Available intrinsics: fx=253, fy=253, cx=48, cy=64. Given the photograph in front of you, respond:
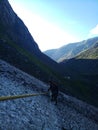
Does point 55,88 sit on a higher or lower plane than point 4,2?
lower

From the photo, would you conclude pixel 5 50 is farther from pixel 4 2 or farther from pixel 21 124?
pixel 4 2

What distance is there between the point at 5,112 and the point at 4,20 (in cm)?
12732

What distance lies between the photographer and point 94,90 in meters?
113

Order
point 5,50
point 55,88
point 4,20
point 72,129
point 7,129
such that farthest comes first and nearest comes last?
point 4,20, point 5,50, point 55,88, point 72,129, point 7,129

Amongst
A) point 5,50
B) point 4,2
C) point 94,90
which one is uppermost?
point 4,2

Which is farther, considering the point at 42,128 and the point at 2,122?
the point at 42,128

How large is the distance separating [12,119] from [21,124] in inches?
31.1

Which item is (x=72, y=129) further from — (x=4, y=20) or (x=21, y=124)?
(x=4, y=20)

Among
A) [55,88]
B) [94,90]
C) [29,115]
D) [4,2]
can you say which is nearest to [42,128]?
[29,115]

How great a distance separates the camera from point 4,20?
13962cm

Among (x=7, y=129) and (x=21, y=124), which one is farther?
(x=21, y=124)

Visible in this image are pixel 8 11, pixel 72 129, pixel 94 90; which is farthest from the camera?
pixel 8 11

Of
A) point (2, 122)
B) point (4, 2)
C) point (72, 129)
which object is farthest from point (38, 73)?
point (4, 2)

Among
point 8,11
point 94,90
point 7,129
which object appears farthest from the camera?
point 8,11
